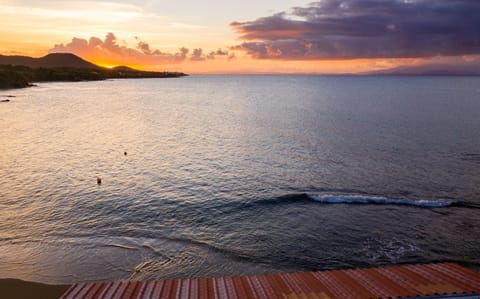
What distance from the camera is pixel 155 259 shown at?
2872 cm

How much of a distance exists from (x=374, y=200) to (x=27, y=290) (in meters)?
33.6

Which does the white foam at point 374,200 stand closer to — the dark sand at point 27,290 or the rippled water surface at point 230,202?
the rippled water surface at point 230,202

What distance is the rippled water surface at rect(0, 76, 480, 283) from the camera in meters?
28.9

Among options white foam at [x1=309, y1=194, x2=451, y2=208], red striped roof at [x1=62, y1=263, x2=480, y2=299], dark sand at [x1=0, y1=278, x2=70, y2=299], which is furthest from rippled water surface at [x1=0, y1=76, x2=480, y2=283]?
red striped roof at [x1=62, y1=263, x2=480, y2=299]

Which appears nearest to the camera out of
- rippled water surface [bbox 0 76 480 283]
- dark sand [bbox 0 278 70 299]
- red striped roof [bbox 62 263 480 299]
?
red striped roof [bbox 62 263 480 299]

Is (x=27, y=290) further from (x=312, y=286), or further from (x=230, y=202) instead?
(x=230, y=202)

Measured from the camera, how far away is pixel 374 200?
40969 millimetres

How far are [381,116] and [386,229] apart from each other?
7997 cm

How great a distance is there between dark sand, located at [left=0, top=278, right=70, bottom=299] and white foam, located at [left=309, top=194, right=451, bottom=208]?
89.2ft

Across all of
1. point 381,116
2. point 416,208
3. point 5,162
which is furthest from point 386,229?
point 381,116

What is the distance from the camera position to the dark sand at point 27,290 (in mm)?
22570

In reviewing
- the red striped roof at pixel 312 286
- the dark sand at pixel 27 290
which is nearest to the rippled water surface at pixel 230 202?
the dark sand at pixel 27 290

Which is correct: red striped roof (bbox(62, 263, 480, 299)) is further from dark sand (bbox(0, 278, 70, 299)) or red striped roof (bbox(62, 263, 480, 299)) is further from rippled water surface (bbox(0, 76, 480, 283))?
rippled water surface (bbox(0, 76, 480, 283))

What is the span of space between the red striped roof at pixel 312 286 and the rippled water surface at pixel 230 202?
6374 millimetres
